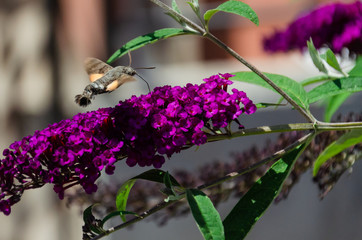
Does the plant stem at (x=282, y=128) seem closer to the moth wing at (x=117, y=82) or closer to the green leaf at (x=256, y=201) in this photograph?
the green leaf at (x=256, y=201)

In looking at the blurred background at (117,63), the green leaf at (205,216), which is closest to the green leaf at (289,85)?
the green leaf at (205,216)

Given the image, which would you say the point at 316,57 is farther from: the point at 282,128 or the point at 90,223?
the point at 90,223

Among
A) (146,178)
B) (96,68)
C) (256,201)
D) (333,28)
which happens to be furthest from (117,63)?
(256,201)

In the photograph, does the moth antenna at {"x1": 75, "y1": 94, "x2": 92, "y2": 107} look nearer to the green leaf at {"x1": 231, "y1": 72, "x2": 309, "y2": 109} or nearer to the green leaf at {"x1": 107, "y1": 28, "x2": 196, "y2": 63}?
the green leaf at {"x1": 107, "y1": 28, "x2": 196, "y2": 63}

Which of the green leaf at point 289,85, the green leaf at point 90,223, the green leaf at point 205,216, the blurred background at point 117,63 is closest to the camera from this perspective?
the green leaf at point 205,216

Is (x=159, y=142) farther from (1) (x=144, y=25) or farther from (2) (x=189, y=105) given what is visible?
(1) (x=144, y=25)

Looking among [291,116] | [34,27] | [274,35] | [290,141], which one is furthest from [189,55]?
[290,141]
